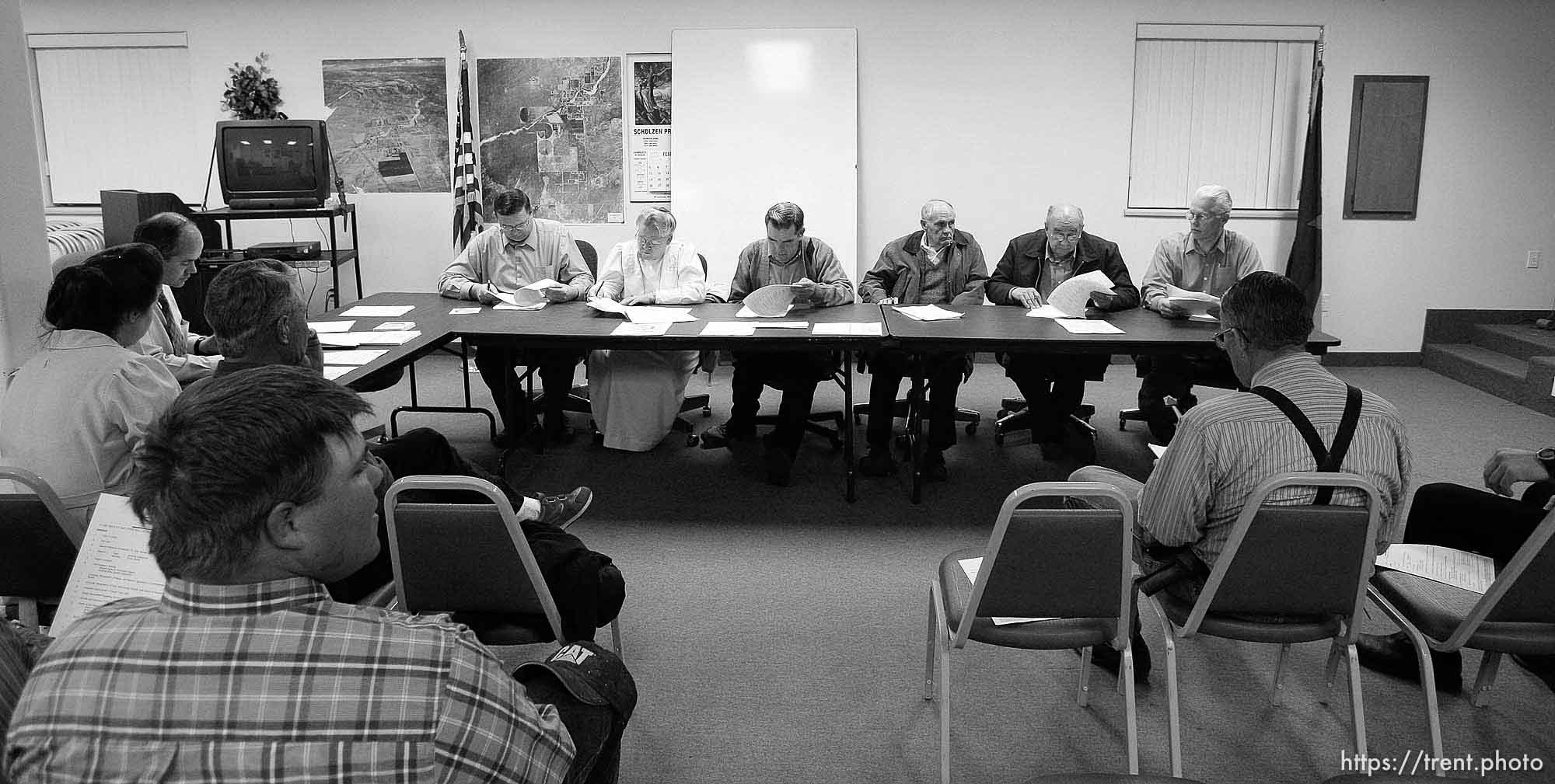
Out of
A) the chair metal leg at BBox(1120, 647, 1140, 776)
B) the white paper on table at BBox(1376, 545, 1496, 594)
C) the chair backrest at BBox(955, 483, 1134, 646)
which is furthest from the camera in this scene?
the white paper on table at BBox(1376, 545, 1496, 594)

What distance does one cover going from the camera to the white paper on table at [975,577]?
2.07 m

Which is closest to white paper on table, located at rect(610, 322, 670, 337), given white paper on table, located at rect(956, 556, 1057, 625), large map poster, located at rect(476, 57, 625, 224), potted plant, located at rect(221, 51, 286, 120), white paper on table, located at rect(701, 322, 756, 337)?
white paper on table, located at rect(701, 322, 756, 337)

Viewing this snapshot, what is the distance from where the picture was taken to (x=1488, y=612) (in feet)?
6.59

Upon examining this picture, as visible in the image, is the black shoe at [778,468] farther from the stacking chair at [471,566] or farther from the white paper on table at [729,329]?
the stacking chair at [471,566]

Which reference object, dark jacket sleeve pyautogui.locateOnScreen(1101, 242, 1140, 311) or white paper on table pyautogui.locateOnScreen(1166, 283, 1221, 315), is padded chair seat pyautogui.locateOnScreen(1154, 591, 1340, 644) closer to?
white paper on table pyautogui.locateOnScreen(1166, 283, 1221, 315)

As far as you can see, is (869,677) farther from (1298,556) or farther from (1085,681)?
(1298,556)

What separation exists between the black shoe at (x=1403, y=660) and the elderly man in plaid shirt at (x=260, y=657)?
2413 mm

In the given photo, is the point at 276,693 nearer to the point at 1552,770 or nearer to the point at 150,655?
the point at 150,655

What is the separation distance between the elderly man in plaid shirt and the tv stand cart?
18.6ft

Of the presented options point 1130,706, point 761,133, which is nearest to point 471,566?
point 1130,706

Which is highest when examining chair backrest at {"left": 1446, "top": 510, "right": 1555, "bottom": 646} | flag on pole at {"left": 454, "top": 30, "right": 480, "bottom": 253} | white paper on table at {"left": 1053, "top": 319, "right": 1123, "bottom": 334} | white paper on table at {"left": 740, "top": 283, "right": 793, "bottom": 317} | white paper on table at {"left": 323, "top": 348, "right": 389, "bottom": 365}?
flag on pole at {"left": 454, "top": 30, "right": 480, "bottom": 253}

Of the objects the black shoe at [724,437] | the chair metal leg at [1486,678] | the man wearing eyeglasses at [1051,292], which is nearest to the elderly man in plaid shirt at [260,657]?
the chair metal leg at [1486,678]

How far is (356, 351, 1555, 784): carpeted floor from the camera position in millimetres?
2342

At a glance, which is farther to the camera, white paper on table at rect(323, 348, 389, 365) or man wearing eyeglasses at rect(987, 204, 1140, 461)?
man wearing eyeglasses at rect(987, 204, 1140, 461)
